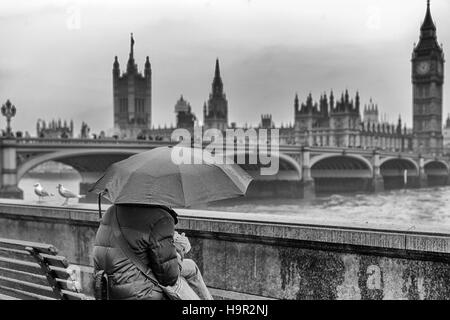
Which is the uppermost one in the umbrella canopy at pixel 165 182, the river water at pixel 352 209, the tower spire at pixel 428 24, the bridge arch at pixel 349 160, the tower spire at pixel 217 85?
the tower spire at pixel 428 24

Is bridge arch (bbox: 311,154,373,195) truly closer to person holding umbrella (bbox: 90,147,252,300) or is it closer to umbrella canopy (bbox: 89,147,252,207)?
umbrella canopy (bbox: 89,147,252,207)

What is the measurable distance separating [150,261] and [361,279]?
75.9 inches

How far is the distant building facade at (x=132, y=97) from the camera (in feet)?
342

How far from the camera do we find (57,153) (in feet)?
106

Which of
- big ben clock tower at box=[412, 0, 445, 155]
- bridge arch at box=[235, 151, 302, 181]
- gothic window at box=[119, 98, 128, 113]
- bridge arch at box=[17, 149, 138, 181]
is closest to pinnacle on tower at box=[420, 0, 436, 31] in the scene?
big ben clock tower at box=[412, 0, 445, 155]

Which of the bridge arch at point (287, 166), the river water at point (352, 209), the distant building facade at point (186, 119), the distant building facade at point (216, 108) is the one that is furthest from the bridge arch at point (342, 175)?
the distant building facade at point (216, 108)

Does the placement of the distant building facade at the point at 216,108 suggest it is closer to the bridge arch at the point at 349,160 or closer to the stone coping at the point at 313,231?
the bridge arch at the point at 349,160

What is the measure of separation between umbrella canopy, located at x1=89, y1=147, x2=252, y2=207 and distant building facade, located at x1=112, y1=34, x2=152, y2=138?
328 feet

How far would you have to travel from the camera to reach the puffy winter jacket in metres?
3.02

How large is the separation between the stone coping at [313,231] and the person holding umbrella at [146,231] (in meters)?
1.35

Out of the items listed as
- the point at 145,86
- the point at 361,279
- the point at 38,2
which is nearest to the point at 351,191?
the point at 38,2

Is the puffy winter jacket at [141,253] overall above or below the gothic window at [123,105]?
below

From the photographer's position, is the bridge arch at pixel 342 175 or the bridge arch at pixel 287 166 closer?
the bridge arch at pixel 287 166
